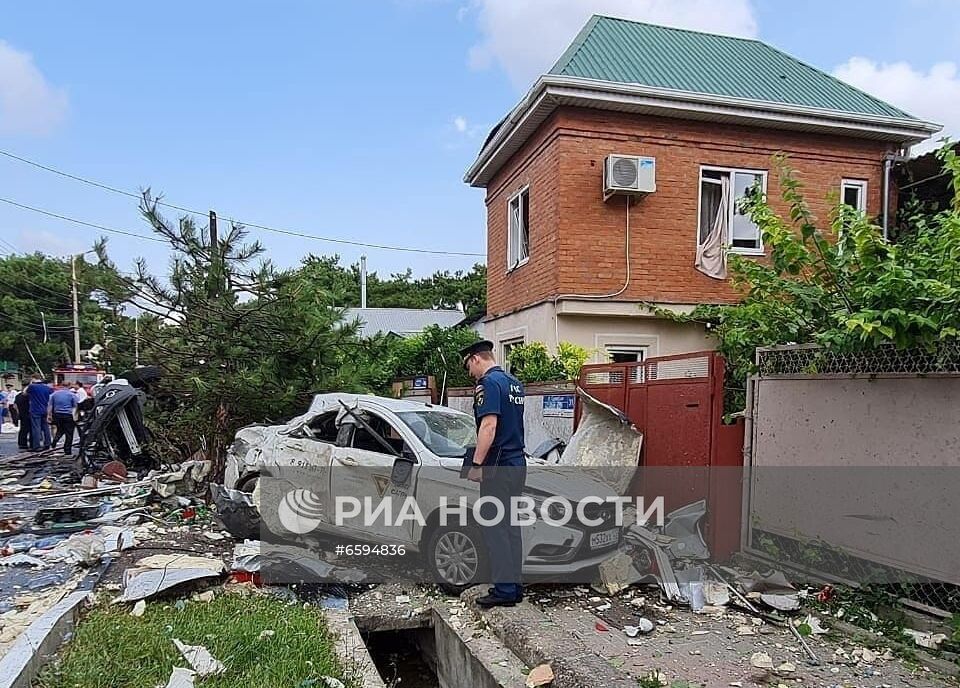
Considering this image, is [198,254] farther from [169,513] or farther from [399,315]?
[399,315]

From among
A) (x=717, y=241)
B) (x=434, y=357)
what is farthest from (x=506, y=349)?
(x=434, y=357)

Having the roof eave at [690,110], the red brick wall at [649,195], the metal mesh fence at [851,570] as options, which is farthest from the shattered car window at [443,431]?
the roof eave at [690,110]

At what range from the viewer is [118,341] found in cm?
988

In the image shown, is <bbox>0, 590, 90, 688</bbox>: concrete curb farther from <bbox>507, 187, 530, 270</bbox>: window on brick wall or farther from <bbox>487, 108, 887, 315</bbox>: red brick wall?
<bbox>507, 187, 530, 270</bbox>: window on brick wall

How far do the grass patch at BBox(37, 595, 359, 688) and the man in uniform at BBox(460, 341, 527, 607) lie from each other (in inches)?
49.9

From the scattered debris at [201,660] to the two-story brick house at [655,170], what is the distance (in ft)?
22.7

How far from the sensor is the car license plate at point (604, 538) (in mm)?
5152

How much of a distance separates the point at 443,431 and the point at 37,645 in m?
3.43

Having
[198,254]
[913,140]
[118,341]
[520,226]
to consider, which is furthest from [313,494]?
[913,140]

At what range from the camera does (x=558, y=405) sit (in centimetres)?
882

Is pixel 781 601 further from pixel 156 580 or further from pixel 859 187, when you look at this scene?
pixel 859 187

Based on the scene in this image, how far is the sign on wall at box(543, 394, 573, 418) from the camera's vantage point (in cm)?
855

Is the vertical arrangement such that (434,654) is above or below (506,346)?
below

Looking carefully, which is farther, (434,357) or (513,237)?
(434,357)
